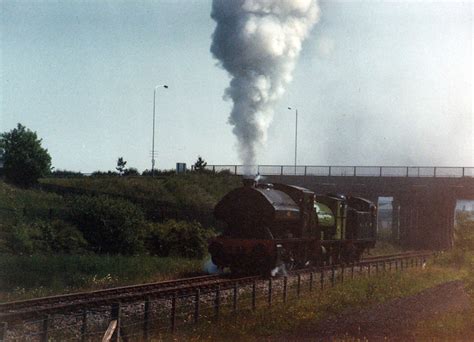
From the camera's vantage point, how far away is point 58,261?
89.3ft

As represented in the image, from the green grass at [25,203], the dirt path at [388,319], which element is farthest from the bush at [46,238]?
the dirt path at [388,319]

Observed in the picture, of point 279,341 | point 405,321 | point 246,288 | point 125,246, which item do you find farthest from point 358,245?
point 279,341

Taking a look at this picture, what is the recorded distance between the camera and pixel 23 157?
5759 cm

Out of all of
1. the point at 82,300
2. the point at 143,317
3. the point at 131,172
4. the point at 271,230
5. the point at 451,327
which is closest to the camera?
the point at 451,327

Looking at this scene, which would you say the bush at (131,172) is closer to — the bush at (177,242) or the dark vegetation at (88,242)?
the dark vegetation at (88,242)

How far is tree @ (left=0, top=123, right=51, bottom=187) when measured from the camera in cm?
5625

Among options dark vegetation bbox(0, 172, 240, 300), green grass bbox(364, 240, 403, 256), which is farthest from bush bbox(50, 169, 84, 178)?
green grass bbox(364, 240, 403, 256)

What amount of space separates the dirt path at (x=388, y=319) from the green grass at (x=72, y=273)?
9489 millimetres

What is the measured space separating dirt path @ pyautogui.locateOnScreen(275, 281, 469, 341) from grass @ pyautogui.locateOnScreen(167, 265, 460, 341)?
0.49 metres

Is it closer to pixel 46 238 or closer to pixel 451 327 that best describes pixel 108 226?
pixel 46 238

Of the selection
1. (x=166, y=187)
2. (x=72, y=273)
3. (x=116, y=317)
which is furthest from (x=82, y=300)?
(x=166, y=187)

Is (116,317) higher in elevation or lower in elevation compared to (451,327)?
higher

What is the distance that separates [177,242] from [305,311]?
56.6 feet

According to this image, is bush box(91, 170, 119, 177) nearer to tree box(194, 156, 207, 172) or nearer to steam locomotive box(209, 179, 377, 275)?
tree box(194, 156, 207, 172)
